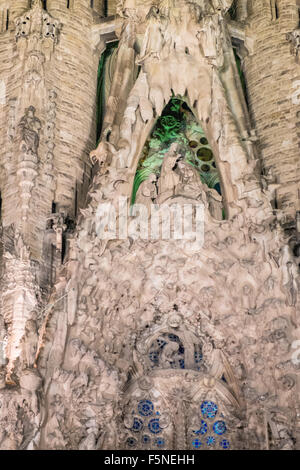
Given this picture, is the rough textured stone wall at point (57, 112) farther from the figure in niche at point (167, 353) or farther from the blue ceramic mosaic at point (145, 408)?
the blue ceramic mosaic at point (145, 408)

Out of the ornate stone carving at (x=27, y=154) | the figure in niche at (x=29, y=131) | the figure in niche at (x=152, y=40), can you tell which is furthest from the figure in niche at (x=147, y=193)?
the figure in niche at (x=152, y=40)

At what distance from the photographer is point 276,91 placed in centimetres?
1423

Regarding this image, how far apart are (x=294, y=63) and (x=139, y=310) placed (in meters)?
4.86

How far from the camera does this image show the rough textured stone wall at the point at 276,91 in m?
13.5

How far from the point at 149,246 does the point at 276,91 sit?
3768 millimetres

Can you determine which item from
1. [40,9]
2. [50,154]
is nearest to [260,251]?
[50,154]

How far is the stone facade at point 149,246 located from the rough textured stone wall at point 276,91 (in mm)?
32

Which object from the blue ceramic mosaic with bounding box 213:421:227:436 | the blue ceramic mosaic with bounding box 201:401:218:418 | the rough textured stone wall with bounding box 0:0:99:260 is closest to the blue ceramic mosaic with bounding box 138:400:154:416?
the blue ceramic mosaic with bounding box 201:401:218:418

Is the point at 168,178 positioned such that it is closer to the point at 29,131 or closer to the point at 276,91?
the point at 29,131

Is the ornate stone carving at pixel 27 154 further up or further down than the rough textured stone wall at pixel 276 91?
further down

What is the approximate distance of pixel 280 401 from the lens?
10.8m

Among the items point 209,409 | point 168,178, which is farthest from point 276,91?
point 209,409

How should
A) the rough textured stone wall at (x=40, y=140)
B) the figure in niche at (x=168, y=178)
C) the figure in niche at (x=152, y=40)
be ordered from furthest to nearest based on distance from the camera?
1. the figure in niche at (x=152, y=40)
2. the figure in niche at (x=168, y=178)
3. the rough textured stone wall at (x=40, y=140)

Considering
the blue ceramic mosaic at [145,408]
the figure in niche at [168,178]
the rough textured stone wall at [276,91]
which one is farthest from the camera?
the rough textured stone wall at [276,91]
